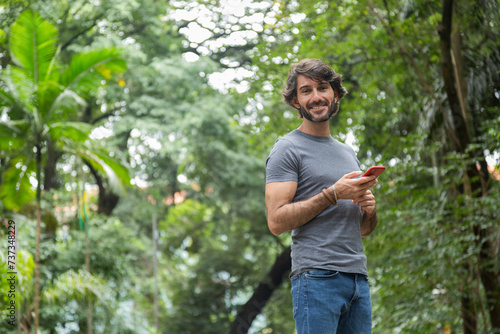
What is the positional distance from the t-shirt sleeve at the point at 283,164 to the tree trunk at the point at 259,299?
443 inches

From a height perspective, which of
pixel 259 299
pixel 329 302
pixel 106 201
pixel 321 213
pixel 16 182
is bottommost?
pixel 259 299

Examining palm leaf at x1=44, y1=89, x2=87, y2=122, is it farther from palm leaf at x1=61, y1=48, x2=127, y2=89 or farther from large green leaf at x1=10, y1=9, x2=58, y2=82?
large green leaf at x1=10, y1=9, x2=58, y2=82

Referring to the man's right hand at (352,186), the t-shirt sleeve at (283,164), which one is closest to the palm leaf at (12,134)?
the t-shirt sleeve at (283,164)

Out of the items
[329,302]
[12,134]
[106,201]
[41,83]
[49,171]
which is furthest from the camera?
[106,201]

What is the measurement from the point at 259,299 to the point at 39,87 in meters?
8.45

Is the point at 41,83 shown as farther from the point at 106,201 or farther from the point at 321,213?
the point at 106,201

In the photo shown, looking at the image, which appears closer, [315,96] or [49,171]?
[315,96]

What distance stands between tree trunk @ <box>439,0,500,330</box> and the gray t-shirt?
3.04m

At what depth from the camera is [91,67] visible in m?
6.79

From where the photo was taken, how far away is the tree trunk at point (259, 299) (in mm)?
12922

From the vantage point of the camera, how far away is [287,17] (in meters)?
7.73

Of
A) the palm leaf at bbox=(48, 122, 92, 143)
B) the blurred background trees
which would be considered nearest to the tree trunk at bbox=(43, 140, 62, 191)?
the blurred background trees

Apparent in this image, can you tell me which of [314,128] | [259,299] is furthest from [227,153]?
[314,128]

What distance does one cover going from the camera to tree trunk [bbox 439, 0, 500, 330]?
4.59m
